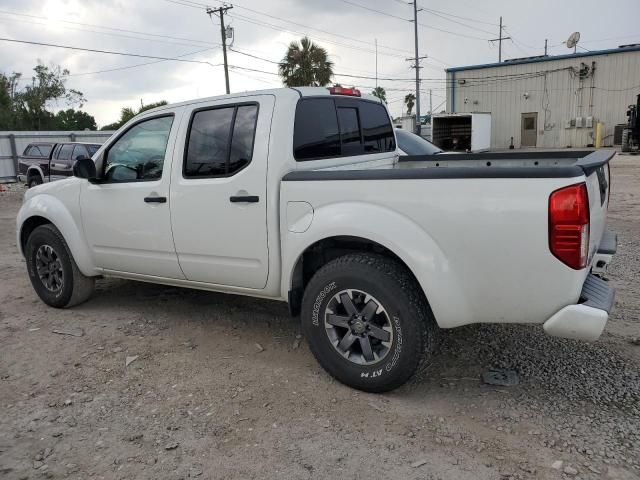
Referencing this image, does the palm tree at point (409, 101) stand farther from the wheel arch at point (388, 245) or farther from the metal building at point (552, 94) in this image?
the wheel arch at point (388, 245)

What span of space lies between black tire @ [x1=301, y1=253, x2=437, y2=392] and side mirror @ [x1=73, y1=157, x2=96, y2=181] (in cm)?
228

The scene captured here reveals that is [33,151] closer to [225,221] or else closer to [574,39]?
[225,221]

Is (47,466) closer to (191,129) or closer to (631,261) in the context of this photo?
(191,129)

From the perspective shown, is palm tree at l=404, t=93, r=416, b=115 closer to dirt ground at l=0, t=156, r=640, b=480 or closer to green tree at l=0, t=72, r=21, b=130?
green tree at l=0, t=72, r=21, b=130

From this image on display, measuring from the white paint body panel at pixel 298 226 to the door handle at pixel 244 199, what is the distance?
0.04m

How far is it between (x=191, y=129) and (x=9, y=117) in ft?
165

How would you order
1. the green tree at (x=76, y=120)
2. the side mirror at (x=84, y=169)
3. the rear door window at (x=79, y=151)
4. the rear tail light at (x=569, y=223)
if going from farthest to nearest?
the green tree at (x=76, y=120), the rear door window at (x=79, y=151), the side mirror at (x=84, y=169), the rear tail light at (x=569, y=223)

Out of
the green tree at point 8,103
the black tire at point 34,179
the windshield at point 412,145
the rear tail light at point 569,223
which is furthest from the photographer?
the green tree at point 8,103

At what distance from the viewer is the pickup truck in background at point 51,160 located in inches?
644

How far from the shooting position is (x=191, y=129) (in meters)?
4.02

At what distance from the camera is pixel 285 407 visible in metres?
3.21

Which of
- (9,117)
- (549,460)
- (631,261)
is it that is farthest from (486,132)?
(9,117)

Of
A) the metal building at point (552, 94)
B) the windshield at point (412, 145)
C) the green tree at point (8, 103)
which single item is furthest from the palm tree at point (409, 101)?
the windshield at point (412, 145)

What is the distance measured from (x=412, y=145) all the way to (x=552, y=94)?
29.8 m
